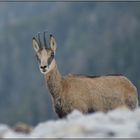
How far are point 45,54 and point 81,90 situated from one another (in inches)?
71.7

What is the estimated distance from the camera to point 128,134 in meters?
18.6

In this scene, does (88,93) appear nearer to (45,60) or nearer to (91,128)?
(45,60)

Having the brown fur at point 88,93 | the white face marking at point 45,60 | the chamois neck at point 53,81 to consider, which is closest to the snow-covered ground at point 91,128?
the brown fur at point 88,93

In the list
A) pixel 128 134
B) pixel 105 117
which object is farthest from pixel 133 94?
pixel 128 134

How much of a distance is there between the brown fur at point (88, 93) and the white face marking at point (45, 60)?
0.47 m

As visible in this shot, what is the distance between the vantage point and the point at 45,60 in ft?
88.4

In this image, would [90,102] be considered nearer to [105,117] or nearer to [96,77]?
[96,77]

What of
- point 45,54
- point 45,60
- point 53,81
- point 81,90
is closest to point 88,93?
point 81,90

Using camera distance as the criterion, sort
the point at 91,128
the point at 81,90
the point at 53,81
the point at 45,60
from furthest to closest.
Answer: the point at 53,81 < the point at 81,90 < the point at 45,60 < the point at 91,128

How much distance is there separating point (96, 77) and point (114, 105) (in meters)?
1.41

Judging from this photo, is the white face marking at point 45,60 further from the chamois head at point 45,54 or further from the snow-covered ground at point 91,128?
the snow-covered ground at point 91,128

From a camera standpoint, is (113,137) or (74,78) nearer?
(113,137)

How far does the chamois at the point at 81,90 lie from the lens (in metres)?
26.6

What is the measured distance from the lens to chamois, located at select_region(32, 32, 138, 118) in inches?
1047
